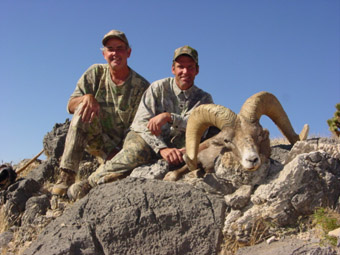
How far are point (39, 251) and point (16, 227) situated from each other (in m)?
2.15

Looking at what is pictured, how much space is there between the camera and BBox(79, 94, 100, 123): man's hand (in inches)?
263

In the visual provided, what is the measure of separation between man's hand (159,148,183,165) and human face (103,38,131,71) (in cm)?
195

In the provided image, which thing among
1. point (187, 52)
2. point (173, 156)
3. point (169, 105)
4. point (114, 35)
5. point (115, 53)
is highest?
point (114, 35)

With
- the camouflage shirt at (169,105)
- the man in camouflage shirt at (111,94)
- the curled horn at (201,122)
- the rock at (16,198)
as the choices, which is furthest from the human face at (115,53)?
the rock at (16,198)

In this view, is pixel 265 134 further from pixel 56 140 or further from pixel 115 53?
pixel 56 140

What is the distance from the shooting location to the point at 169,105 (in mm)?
6512

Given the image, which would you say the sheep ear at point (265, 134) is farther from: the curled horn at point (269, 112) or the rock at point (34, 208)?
the rock at point (34, 208)

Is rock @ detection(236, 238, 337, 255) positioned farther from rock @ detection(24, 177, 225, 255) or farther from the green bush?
the green bush

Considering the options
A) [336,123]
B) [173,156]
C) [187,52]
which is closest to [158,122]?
[173,156]

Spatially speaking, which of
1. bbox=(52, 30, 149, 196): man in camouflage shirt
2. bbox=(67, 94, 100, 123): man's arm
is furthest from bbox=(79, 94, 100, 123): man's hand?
bbox=(52, 30, 149, 196): man in camouflage shirt

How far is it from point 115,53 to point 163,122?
5.59 ft

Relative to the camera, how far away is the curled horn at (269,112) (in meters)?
5.21

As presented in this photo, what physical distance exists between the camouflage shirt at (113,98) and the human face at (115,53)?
0.27 metres

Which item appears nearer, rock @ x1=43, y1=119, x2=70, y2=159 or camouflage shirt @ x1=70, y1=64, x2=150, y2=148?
camouflage shirt @ x1=70, y1=64, x2=150, y2=148
